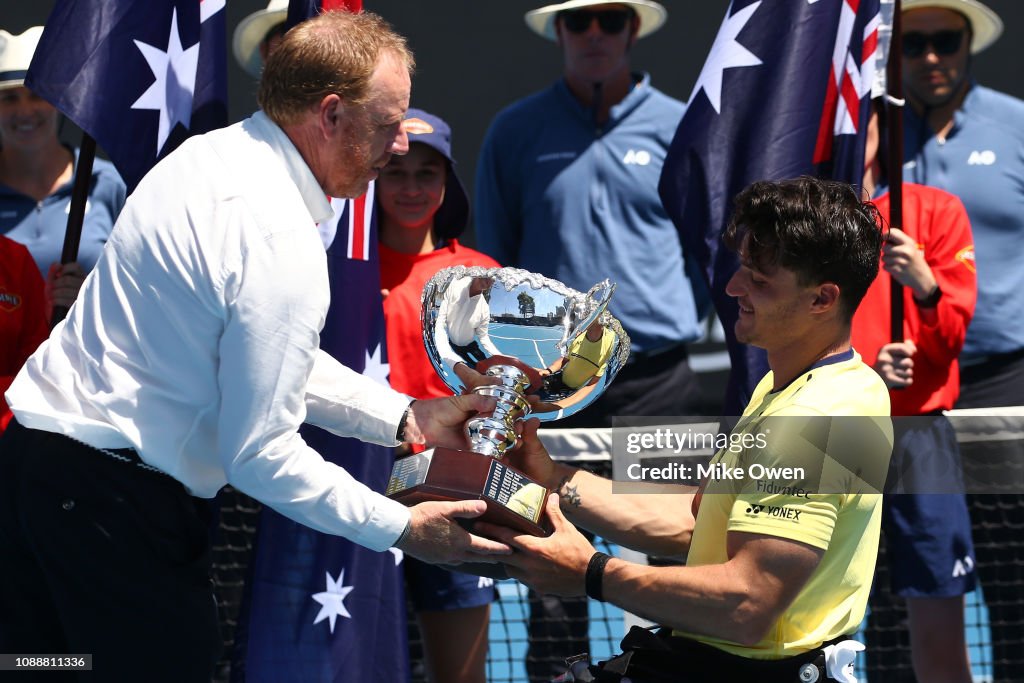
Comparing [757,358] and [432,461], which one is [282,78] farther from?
[757,358]

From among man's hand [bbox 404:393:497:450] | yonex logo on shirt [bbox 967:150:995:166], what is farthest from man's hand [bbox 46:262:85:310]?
yonex logo on shirt [bbox 967:150:995:166]

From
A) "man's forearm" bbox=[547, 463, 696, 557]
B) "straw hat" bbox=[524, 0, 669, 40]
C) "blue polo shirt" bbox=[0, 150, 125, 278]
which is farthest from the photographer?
"straw hat" bbox=[524, 0, 669, 40]

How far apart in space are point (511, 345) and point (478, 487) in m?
0.41

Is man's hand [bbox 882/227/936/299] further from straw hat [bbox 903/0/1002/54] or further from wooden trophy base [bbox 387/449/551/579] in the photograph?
wooden trophy base [bbox 387/449/551/579]

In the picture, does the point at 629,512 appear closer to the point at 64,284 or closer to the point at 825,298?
the point at 825,298

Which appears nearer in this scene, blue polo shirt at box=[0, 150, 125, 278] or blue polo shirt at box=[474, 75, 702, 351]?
blue polo shirt at box=[0, 150, 125, 278]

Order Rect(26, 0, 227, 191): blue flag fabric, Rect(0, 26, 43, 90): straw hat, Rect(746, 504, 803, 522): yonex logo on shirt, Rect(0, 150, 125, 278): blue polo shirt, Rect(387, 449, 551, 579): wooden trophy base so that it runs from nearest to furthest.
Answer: Rect(746, 504, 803, 522): yonex logo on shirt → Rect(387, 449, 551, 579): wooden trophy base → Rect(26, 0, 227, 191): blue flag fabric → Rect(0, 150, 125, 278): blue polo shirt → Rect(0, 26, 43, 90): straw hat

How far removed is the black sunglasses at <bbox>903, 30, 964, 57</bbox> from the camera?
4.90 m

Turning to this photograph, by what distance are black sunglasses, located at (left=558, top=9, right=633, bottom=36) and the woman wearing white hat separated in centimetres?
164

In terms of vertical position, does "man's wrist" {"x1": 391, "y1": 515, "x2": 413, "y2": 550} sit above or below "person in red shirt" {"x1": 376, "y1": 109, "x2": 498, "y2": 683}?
below

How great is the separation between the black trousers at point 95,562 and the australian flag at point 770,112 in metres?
1.86

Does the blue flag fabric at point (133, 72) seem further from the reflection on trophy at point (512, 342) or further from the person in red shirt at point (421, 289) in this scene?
the reflection on trophy at point (512, 342)

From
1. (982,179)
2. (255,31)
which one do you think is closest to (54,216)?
(255,31)

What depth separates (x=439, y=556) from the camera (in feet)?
9.11
